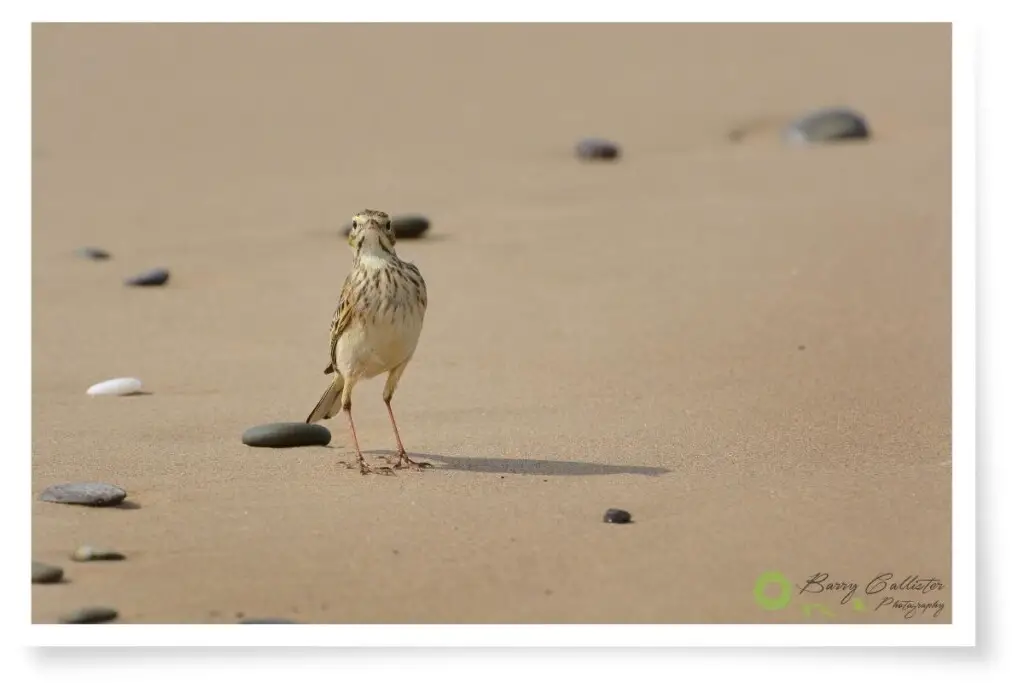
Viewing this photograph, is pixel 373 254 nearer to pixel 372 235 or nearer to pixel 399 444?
pixel 372 235

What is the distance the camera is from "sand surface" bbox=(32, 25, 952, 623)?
7590 millimetres

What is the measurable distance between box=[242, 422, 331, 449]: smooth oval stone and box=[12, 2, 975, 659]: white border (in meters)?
1.24

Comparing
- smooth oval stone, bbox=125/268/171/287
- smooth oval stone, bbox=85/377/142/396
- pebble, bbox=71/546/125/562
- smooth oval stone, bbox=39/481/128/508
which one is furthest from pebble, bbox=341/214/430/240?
pebble, bbox=71/546/125/562

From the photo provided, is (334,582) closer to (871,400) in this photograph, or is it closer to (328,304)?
(871,400)

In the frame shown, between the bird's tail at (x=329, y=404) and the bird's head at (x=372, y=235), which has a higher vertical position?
the bird's head at (x=372, y=235)

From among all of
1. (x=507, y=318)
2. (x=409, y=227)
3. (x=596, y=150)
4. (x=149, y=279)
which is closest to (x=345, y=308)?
(x=507, y=318)

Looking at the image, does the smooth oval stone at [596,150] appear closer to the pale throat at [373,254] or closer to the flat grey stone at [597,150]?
the flat grey stone at [597,150]

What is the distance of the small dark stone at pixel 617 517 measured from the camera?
789 centimetres

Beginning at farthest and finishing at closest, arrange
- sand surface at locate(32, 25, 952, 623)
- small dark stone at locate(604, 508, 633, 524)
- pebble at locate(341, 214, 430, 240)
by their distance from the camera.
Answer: pebble at locate(341, 214, 430, 240), small dark stone at locate(604, 508, 633, 524), sand surface at locate(32, 25, 952, 623)

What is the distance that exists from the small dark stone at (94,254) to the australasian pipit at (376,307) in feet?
18.0

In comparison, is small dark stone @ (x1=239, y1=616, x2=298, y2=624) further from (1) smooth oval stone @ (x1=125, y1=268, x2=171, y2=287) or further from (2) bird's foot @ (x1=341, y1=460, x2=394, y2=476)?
(1) smooth oval stone @ (x1=125, y1=268, x2=171, y2=287)
